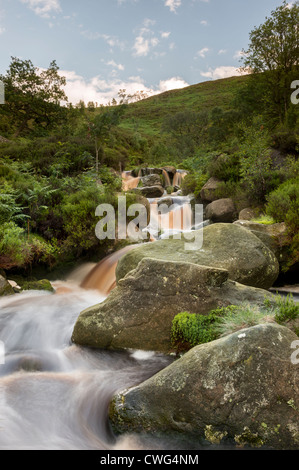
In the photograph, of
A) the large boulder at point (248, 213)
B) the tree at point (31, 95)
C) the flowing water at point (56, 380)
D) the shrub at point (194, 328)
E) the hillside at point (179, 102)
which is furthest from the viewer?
the hillside at point (179, 102)

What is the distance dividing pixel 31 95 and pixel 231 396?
3440 centimetres

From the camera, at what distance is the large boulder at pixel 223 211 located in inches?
611

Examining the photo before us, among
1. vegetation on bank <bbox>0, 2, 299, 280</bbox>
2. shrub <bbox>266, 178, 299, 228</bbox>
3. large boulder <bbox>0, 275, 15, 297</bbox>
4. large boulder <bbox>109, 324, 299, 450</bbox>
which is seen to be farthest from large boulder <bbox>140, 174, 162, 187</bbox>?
large boulder <bbox>109, 324, 299, 450</bbox>

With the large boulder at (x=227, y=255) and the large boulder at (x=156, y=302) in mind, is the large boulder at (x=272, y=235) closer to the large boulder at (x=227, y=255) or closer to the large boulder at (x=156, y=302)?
the large boulder at (x=227, y=255)

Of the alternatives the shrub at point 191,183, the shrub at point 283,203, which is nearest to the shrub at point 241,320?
the shrub at point 283,203

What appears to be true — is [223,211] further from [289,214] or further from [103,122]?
[103,122]

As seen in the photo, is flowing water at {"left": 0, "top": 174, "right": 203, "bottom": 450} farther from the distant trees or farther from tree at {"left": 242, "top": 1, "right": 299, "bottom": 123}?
the distant trees

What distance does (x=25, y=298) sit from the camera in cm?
852

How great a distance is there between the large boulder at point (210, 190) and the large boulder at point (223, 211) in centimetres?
158

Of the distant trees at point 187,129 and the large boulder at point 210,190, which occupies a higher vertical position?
the distant trees at point 187,129

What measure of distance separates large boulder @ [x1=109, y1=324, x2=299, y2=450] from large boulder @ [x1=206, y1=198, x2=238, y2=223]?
39.7 feet

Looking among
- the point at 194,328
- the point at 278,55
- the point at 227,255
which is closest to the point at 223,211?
the point at 227,255

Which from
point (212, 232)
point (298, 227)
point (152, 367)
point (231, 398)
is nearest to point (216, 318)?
point (152, 367)

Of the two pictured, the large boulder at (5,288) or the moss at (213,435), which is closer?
the moss at (213,435)
